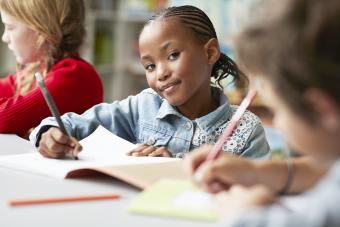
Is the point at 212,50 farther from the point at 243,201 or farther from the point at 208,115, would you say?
the point at 243,201

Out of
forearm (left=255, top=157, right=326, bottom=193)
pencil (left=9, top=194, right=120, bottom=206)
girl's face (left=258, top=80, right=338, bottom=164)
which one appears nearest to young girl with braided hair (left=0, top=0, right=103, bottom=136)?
pencil (left=9, top=194, right=120, bottom=206)

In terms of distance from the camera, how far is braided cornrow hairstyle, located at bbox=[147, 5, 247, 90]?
1258 millimetres

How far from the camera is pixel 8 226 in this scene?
67 centimetres

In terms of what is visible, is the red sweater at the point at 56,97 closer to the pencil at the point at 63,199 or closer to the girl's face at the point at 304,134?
the pencil at the point at 63,199

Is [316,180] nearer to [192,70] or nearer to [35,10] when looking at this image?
[192,70]

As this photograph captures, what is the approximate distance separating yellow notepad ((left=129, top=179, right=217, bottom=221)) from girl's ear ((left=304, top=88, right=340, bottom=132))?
0.19 m

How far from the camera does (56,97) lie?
1.58 m

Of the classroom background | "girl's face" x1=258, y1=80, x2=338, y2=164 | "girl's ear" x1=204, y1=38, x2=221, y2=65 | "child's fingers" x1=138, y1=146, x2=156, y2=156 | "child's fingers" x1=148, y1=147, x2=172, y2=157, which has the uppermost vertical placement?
"girl's face" x1=258, y1=80, x2=338, y2=164

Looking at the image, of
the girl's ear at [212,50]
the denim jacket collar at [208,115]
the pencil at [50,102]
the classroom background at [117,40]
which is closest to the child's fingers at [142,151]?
the pencil at [50,102]

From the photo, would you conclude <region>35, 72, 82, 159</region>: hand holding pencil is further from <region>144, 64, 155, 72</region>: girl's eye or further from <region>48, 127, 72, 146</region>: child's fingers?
<region>144, 64, 155, 72</region>: girl's eye

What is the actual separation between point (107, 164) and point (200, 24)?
1.58 ft

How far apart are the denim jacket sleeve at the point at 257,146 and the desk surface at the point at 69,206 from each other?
390mm

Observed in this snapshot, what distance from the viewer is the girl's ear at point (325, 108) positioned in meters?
0.56

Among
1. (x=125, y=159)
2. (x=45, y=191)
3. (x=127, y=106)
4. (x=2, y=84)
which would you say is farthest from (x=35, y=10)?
(x=45, y=191)
